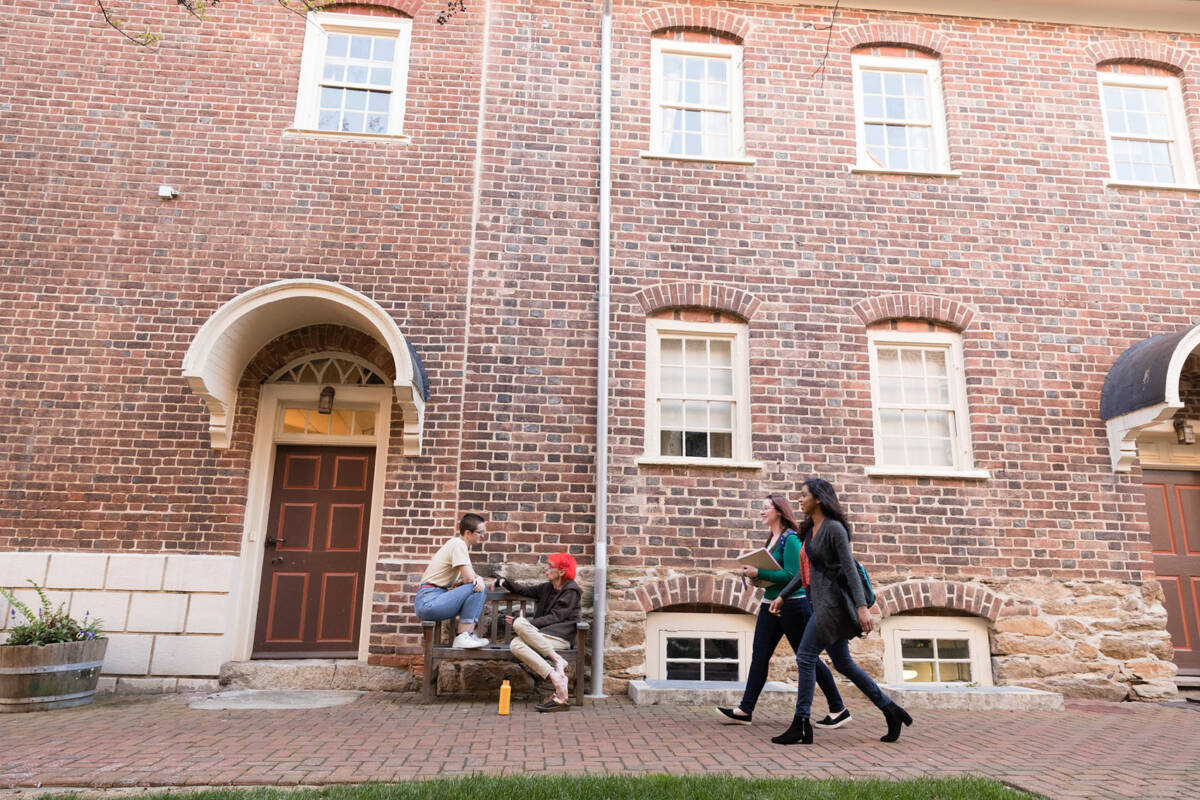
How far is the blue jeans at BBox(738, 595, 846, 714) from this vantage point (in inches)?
229

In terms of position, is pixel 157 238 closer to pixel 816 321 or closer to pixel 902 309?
pixel 816 321

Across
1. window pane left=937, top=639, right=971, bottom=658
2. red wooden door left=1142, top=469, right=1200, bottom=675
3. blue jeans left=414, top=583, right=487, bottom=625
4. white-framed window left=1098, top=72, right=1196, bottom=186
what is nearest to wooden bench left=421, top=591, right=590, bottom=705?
blue jeans left=414, top=583, right=487, bottom=625

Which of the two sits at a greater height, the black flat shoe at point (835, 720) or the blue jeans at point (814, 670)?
the blue jeans at point (814, 670)

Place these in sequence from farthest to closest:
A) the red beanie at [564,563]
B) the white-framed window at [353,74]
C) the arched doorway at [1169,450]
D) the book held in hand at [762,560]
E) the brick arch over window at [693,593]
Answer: the white-framed window at [353,74] < the arched doorway at [1169,450] < the brick arch over window at [693,593] < the red beanie at [564,563] < the book held in hand at [762,560]

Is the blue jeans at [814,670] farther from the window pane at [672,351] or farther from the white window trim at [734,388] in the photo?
the window pane at [672,351]

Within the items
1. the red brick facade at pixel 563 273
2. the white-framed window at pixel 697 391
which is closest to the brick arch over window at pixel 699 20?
the red brick facade at pixel 563 273

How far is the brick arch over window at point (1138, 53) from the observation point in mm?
9859

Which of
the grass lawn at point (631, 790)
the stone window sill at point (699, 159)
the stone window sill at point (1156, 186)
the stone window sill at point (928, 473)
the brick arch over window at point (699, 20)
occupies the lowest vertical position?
the grass lawn at point (631, 790)

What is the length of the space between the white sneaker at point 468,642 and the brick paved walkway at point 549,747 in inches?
20.7

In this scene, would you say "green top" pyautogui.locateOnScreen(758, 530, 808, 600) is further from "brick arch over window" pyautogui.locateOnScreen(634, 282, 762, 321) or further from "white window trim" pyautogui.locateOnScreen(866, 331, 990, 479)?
"brick arch over window" pyautogui.locateOnScreen(634, 282, 762, 321)

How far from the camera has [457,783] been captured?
4039mm

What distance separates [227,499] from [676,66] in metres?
7.42

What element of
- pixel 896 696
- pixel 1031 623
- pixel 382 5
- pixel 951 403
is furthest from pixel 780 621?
pixel 382 5

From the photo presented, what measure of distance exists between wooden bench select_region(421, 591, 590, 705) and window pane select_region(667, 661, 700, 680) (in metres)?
1.23
